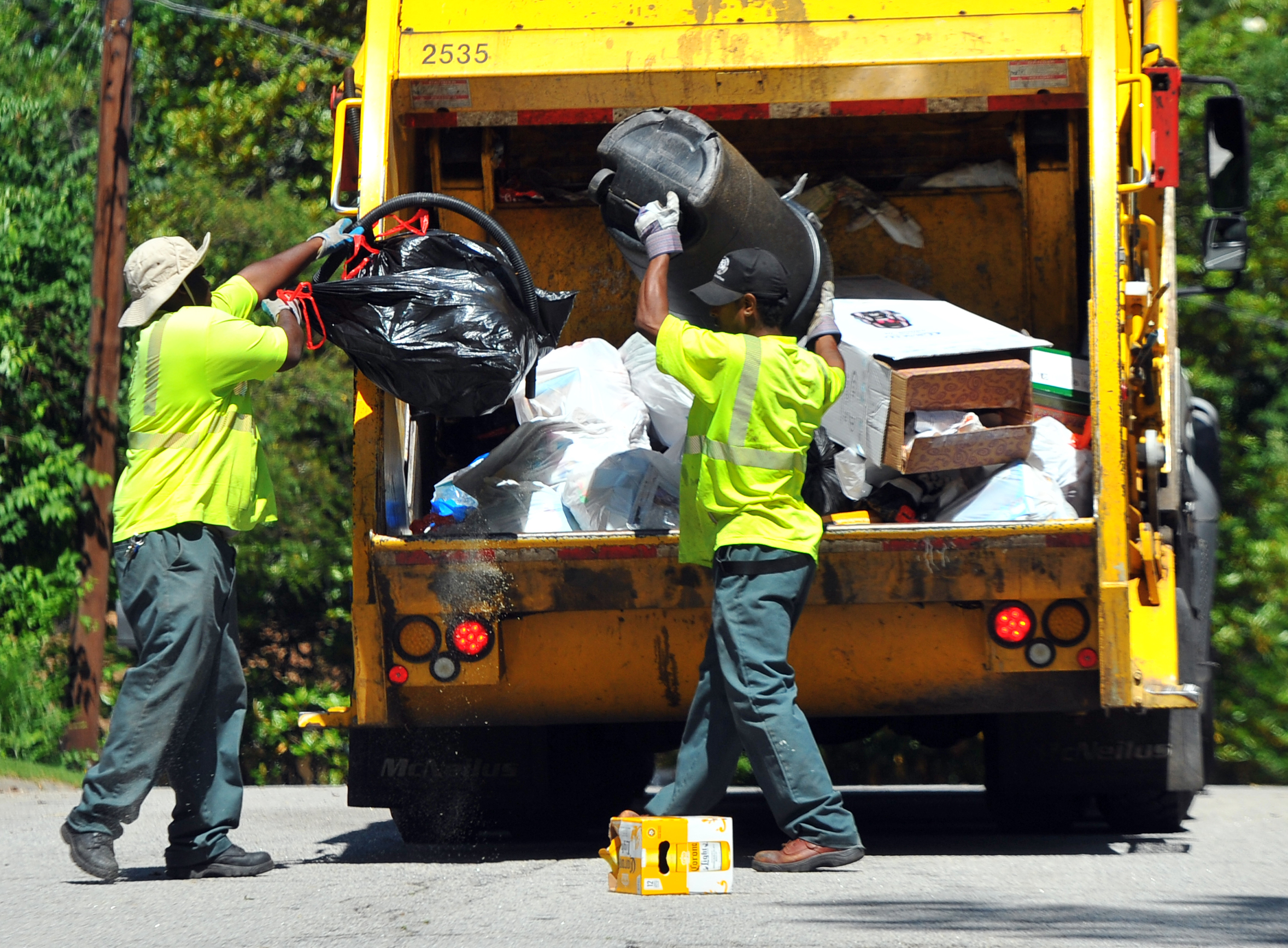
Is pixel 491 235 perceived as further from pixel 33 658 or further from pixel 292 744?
pixel 292 744

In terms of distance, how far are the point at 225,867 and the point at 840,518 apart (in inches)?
70.8

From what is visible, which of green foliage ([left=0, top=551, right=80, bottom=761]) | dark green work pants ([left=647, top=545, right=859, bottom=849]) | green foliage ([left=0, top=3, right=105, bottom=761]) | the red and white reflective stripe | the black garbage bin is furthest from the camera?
green foliage ([left=0, top=3, right=105, bottom=761])

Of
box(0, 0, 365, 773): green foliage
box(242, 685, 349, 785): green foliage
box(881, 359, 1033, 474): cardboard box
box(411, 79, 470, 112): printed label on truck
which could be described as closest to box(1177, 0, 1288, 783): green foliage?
box(242, 685, 349, 785): green foliage

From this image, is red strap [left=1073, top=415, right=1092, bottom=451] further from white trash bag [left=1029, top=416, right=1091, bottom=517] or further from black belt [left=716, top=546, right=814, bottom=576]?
black belt [left=716, top=546, right=814, bottom=576]

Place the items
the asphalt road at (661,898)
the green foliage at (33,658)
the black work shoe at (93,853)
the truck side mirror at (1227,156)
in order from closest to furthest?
the asphalt road at (661,898) < the black work shoe at (93,853) < the truck side mirror at (1227,156) < the green foliage at (33,658)

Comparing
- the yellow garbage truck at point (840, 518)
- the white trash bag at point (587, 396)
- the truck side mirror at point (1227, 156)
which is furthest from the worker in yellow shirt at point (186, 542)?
the truck side mirror at point (1227, 156)

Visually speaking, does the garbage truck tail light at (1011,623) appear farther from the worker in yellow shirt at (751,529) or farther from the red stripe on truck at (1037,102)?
the red stripe on truck at (1037,102)

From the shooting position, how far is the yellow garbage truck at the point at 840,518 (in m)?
4.34

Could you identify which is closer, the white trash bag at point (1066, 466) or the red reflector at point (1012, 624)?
the red reflector at point (1012, 624)

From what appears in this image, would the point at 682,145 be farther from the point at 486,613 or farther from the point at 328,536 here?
the point at 328,536

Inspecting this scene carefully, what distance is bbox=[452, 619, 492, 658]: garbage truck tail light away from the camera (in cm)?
445

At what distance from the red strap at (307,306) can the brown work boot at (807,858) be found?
5.68ft

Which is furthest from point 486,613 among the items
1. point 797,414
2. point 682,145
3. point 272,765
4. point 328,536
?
point 272,765

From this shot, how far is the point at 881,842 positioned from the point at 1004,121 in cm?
224
